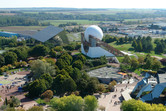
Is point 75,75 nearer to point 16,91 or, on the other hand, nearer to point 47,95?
point 47,95

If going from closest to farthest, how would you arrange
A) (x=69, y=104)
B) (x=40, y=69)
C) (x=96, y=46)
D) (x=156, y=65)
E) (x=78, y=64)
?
(x=69, y=104), (x=40, y=69), (x=78, y=64), (x=156, y=65), (x=96, y=46)

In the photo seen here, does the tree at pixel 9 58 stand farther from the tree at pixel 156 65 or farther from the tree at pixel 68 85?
the tree at pixel 156 65

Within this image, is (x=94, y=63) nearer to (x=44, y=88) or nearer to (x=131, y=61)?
(x=131, y=61)

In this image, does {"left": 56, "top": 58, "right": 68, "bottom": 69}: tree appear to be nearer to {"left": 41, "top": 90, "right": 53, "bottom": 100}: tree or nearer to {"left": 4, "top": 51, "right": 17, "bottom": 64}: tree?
{"left": 4, "top": 51, "right": 17, "bottom": 64}: tree

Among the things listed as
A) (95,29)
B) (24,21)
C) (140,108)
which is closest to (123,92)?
(140,108)

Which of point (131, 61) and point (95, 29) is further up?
point (95, 29)

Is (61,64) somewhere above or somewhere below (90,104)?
below

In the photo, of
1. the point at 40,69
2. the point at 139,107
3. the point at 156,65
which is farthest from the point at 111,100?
the point at 156,65

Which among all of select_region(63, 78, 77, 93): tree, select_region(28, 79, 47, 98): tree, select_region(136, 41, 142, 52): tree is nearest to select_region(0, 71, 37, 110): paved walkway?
select_region(28, 79, 47, 98): tree
